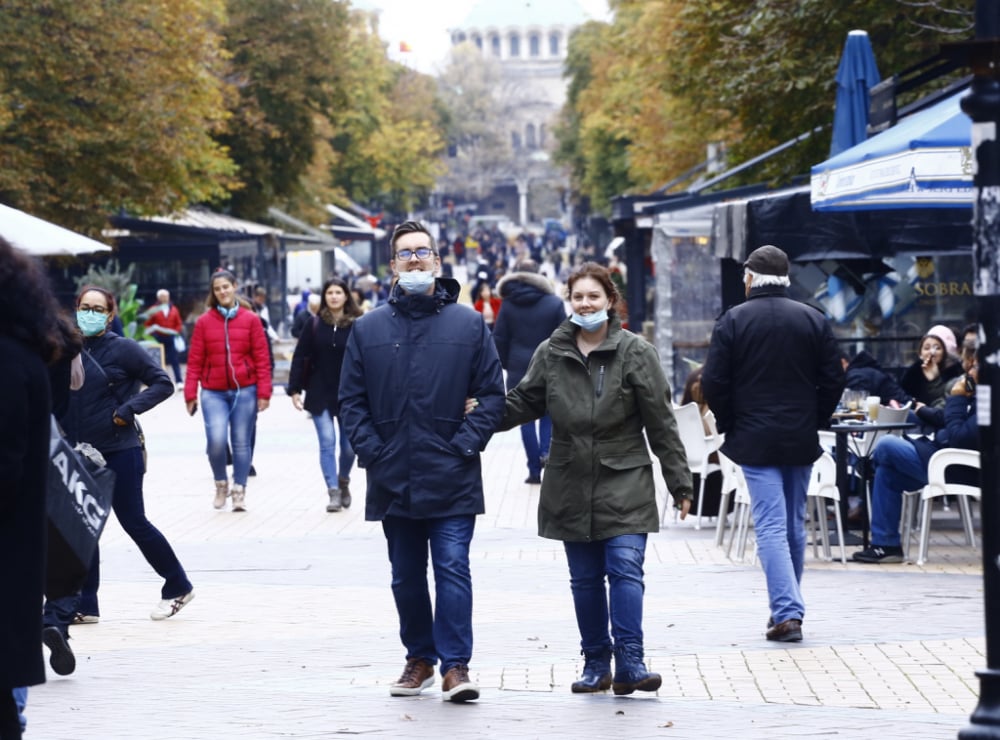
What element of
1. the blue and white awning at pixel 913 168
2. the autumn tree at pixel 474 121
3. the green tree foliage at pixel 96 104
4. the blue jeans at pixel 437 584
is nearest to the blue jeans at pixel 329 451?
the blue and white awning at pixel 913 168

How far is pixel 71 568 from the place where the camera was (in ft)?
16.3

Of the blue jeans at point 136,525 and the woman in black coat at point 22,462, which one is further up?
the woman in black coat at point 22,462

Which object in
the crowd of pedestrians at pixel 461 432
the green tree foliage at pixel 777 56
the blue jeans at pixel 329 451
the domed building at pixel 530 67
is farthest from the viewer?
the domed building at pixel 530 67

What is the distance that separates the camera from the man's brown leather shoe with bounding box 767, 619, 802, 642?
314 inches

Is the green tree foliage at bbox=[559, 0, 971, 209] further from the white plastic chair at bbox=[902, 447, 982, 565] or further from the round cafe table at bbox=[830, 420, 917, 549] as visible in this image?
the white plastic chair at bbox=[902, 447, 982, 565]

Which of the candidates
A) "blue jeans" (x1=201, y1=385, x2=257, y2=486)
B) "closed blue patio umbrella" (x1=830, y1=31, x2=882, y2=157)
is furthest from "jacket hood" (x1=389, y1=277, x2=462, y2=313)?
"closed blue patio umbrella" (x1=830, y1=31, x2=882, y2=157)

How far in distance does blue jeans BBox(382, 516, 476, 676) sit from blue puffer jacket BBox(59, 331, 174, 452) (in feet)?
6.46

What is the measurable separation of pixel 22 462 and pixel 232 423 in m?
9.45

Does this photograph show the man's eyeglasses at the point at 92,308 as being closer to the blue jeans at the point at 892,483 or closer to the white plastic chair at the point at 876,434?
the blue jeans at the point at 892,483

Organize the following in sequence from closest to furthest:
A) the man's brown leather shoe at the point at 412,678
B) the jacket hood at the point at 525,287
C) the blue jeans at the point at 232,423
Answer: the man's brown leather shoe at the point at 412,678 → the blue jeans at the point at 232,423 → the jacket hood at the point at 525,287

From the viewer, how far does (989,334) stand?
4.79 meters

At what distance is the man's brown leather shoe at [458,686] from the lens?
6727 mm

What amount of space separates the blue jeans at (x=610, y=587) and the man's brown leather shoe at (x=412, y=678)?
2.03ft

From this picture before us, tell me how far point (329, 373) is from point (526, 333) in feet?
6.64
